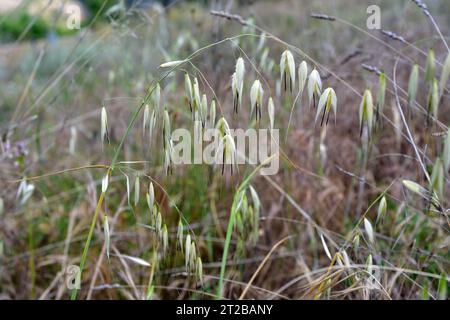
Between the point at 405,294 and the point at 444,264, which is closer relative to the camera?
the point at 444,264

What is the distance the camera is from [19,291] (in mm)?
1584

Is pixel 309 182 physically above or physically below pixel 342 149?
below

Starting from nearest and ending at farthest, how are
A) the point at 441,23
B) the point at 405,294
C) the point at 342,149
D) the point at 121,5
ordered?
the point at 405,294 → the point at 121,5 → the point at 342,149 → the point at 441,23

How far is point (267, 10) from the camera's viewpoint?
23.5 ft
